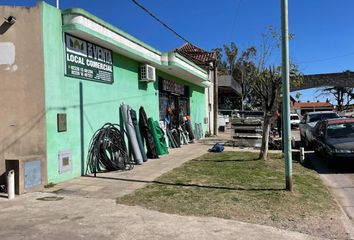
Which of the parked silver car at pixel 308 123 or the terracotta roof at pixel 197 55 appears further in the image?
the terracotta roof at pixel 197 55

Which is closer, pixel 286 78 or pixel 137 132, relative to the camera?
pixel 286 78

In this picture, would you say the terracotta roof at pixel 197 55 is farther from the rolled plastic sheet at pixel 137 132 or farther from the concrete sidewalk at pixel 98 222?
the concrete sidewalk at pixel 98 222

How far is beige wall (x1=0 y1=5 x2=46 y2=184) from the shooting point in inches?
384

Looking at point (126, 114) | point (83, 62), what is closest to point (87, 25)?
point (83, 62)

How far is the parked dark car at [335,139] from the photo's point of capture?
13.4 meters

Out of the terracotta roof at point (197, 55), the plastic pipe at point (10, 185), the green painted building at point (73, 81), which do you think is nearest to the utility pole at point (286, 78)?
the green painted building at point (73, 81)

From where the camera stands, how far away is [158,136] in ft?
56.0

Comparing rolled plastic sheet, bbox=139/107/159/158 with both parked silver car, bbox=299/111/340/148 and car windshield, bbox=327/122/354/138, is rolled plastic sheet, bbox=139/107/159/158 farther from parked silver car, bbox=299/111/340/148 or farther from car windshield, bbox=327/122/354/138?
parked silver car, bbox=299/111/340/148

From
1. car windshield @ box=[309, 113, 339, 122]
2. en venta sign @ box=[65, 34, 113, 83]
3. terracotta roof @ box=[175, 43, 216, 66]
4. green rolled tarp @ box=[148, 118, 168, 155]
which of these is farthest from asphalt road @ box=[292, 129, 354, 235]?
terracotta roof @ box=[175, 43, 216, 66]

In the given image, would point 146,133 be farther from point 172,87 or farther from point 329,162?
point 329,162

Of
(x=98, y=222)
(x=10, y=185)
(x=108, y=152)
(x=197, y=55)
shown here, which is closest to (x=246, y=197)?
(x=98, y=222)

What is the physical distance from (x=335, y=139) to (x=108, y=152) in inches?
286

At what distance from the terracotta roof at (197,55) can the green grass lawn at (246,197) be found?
16201 mm

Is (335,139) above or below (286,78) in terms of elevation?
below
